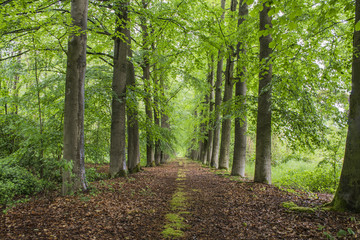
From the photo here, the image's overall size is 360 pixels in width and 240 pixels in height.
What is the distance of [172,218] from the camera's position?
4852 mm

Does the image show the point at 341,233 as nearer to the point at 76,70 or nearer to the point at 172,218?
the point at 172,218

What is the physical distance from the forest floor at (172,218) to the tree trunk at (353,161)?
27 centimetres

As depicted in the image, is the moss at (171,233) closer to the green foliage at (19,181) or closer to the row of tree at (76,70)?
the row of tree at (76,70)

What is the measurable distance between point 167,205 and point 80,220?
7.74 ft

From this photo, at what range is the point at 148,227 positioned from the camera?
4348mm

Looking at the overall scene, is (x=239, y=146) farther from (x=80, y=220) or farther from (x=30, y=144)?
(x=30, y=144)

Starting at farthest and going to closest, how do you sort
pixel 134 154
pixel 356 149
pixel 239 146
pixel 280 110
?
pixel 134 154
pixel 239 146
pixel 280 110
pixel 356 149

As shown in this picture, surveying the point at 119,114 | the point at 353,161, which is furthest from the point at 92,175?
the point at 353,161

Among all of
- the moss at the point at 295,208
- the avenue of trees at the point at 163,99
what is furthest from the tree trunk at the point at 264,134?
the moss at the point at 295,208

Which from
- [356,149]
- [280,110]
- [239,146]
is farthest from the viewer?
[239,146]

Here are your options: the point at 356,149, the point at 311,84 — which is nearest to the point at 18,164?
the point at 356,149

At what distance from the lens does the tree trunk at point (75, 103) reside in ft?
18.7

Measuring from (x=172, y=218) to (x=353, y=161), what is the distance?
379cm

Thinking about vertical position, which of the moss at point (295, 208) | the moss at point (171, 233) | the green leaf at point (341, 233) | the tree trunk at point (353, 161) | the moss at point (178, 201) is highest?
the tree trunk at point (353, 161)
